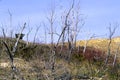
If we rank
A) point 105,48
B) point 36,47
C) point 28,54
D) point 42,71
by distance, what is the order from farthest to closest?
point 105,48 < point 36,47 < point 28,54 < point 42,71

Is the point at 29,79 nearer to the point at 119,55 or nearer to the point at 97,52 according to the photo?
Answer: the point at 97,52

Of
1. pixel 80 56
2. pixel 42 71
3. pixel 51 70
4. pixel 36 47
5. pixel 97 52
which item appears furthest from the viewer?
pixel 97 52

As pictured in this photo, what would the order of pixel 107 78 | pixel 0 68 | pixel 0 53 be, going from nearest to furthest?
pixel 107 78 < pixel 0 68 < pixel 0 53

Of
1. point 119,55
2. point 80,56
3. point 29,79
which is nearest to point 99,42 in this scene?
point 119,55

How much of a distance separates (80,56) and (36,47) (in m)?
6.59

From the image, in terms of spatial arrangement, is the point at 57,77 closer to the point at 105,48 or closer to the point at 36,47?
the point at 36,47

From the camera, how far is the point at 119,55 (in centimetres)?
4316

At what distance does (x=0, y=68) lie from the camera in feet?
58.6

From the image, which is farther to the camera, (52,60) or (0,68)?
(0,68)

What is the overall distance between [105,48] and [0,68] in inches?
1202

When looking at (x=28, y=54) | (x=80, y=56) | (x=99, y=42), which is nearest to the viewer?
(x=28, y=54)

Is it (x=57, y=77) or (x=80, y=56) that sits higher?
(x=57, y=77)

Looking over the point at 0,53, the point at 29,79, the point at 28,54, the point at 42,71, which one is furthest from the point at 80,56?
the point at 42,71

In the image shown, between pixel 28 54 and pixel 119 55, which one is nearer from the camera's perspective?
pixel 28 54
